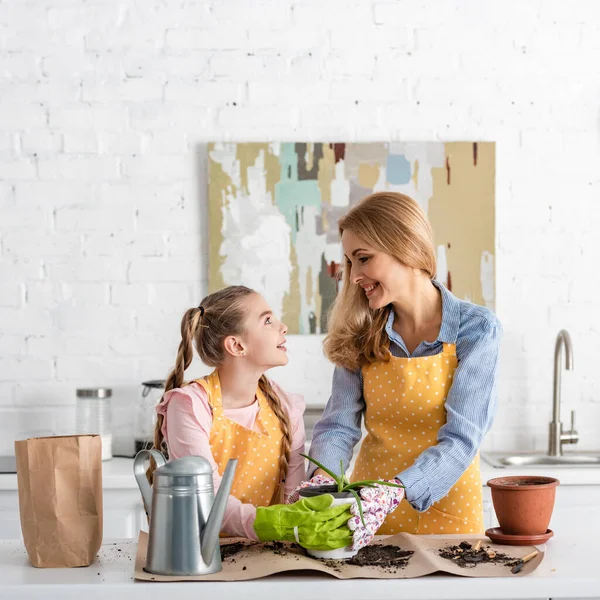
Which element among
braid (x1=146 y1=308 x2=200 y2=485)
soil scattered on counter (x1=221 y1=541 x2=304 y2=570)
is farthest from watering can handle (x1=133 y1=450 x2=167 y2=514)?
braid (x1=146 y1=308 x2=200 y2=485)

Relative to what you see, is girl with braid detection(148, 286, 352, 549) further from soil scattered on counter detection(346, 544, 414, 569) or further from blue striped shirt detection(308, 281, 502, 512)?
soil scattered on counter detection(346, 544, 414, 569)

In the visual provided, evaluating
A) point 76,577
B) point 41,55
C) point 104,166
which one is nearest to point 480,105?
point 104,166

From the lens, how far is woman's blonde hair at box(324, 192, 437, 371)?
1.99 m

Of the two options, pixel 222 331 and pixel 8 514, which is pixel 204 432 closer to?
pixel 222 331

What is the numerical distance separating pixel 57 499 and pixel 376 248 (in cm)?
87

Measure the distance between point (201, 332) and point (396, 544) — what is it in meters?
0.69

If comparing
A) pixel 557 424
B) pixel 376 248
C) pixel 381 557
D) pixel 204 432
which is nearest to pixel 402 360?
pixel 376 248

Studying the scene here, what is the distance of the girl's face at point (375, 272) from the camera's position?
78.8 inches

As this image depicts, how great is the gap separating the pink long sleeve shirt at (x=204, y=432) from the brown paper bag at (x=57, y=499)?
258mm

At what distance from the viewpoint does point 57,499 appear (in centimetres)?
151

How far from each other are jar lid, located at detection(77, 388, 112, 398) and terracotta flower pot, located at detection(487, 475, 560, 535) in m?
1.71

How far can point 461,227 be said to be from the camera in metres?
3.20

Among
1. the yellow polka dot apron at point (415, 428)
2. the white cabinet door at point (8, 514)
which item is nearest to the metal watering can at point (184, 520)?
the yellow polka dot apron at point (415, 428)

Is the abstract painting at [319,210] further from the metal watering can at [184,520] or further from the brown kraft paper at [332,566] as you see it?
the metal watering can at [184,520]
